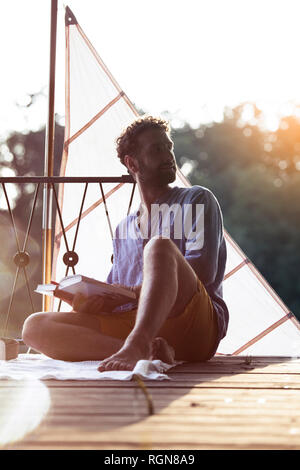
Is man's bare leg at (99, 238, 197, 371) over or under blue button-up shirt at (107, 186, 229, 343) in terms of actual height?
under

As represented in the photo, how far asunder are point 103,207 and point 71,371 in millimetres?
1763

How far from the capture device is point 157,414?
1.35 meters

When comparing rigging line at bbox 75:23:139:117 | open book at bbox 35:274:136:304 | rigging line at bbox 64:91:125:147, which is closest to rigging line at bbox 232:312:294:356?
open book at bbox 35:274:136:304

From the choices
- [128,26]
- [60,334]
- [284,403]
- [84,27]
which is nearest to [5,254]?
[128,26]

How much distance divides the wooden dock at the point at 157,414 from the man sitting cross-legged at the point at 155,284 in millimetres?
238

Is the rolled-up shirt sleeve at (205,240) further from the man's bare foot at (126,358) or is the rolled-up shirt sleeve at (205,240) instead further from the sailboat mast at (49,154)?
the sailboat mast at (49,154)

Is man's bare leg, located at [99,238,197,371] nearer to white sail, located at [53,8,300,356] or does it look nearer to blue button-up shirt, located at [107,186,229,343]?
blue button-up shirt, located at [107,186,229,343]

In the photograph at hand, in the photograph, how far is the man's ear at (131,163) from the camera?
112 inches

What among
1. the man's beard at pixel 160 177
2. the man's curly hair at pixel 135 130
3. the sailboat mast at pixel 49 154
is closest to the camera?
the man's beard at pixel 160 177

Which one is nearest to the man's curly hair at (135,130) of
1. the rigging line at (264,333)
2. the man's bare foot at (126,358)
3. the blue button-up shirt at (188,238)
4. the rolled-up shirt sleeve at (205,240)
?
the blue button-up shirt at (188,238)

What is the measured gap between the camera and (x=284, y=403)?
4.94 ft

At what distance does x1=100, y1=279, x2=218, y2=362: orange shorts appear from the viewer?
2.29m

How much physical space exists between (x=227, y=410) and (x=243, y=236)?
756 inches
